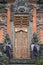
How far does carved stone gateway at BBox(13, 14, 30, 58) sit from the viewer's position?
21906mm

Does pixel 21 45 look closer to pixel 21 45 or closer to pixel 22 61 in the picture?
pixel 21 45

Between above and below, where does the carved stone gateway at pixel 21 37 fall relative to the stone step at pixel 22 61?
above

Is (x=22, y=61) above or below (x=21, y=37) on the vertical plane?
below

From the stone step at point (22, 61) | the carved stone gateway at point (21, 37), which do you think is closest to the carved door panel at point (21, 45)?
the carved stone gateway at point (21, 37)

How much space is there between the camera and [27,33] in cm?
2209

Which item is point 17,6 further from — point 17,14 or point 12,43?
point 12,43

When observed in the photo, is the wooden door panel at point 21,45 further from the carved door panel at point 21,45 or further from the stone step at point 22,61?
the stone step at point 22,61

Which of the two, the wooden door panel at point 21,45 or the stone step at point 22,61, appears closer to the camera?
the stone step at point 22,61

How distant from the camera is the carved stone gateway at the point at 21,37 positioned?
21.9m

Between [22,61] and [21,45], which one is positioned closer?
[22,61]

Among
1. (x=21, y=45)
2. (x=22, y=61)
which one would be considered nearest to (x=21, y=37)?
(x=21, y=45)

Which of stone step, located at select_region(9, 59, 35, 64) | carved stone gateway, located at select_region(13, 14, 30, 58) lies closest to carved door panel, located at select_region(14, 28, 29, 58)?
carved stone gateway, located at select_region(13, 14, 30, 58)

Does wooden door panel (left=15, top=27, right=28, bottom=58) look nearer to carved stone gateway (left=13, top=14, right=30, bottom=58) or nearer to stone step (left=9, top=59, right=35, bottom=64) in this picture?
carved stone gateway (left=13, top=14, right=30, bottom=58)

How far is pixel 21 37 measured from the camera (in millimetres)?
22062
